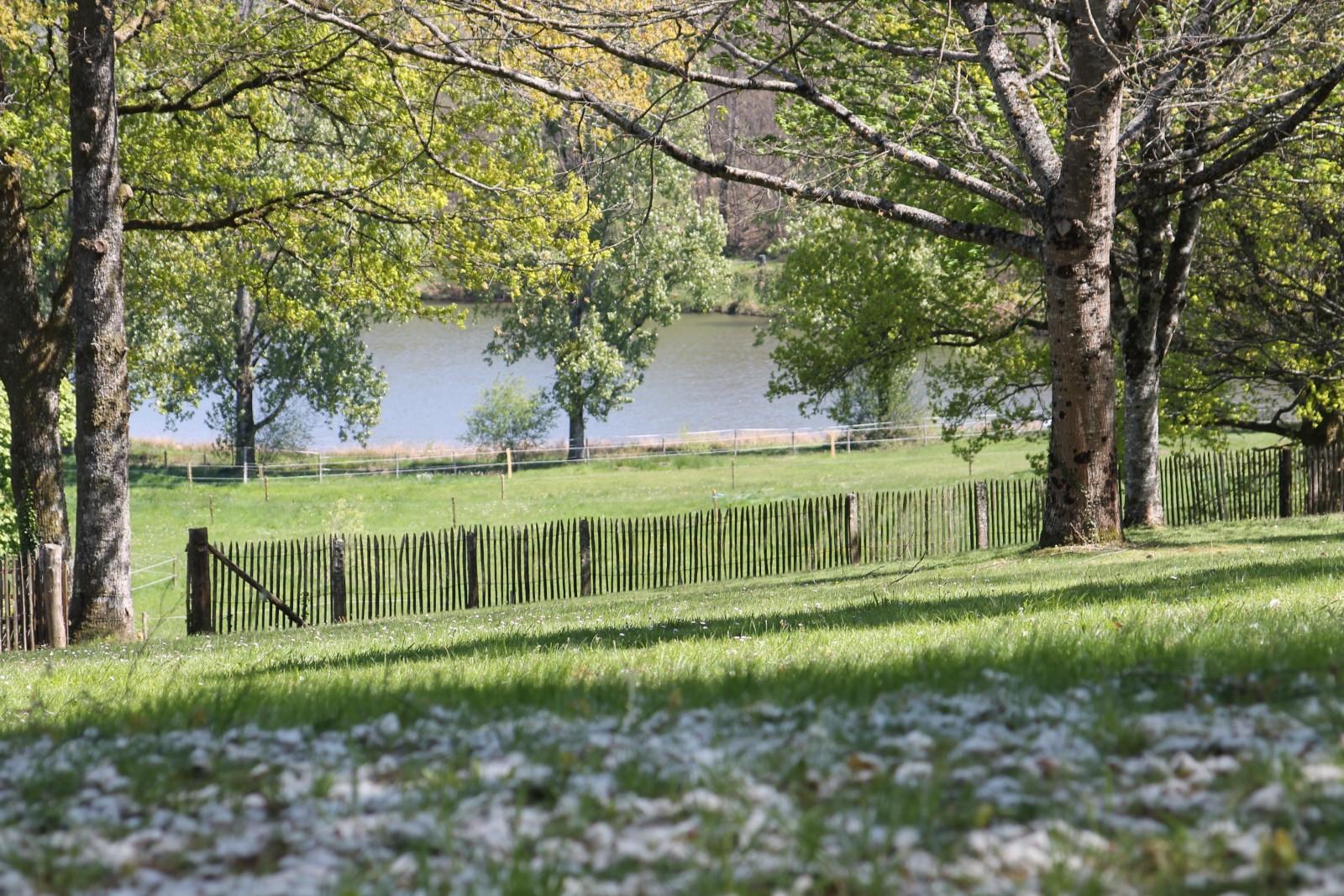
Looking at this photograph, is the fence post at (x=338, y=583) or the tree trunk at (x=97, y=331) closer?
the tree trunk at (x=97, y=331)

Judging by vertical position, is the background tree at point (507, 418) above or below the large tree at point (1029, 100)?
below

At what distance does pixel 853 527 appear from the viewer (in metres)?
21.5

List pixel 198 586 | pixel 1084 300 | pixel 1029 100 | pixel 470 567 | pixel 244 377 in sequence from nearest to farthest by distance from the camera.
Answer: pixel 1084 300 < pixel 1029 100 < pixel 198 586 < pixel 470 567 < pixel 244 377

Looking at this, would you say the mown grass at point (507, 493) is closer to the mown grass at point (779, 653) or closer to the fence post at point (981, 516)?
the fence post at point (981, 516)

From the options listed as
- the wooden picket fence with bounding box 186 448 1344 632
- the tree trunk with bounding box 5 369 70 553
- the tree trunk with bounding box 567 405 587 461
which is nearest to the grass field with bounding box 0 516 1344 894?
the tree trunk with bounding box 5 369 70 553

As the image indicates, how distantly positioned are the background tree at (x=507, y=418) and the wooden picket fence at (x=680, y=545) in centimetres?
2538

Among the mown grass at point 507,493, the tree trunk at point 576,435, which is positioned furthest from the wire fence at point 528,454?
the mown grass at point 507,493

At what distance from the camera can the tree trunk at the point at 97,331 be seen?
1390cm

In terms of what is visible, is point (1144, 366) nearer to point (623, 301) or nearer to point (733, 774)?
point (733, 774)

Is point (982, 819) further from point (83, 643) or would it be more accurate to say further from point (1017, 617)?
point (83, 643)

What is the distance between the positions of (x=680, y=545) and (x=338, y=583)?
20.6ft

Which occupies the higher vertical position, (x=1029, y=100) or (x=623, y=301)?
(x=623, y=301)

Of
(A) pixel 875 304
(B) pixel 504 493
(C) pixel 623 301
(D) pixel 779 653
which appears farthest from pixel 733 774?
(C) pixel 623 301

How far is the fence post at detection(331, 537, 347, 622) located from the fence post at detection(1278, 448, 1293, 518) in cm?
1825
